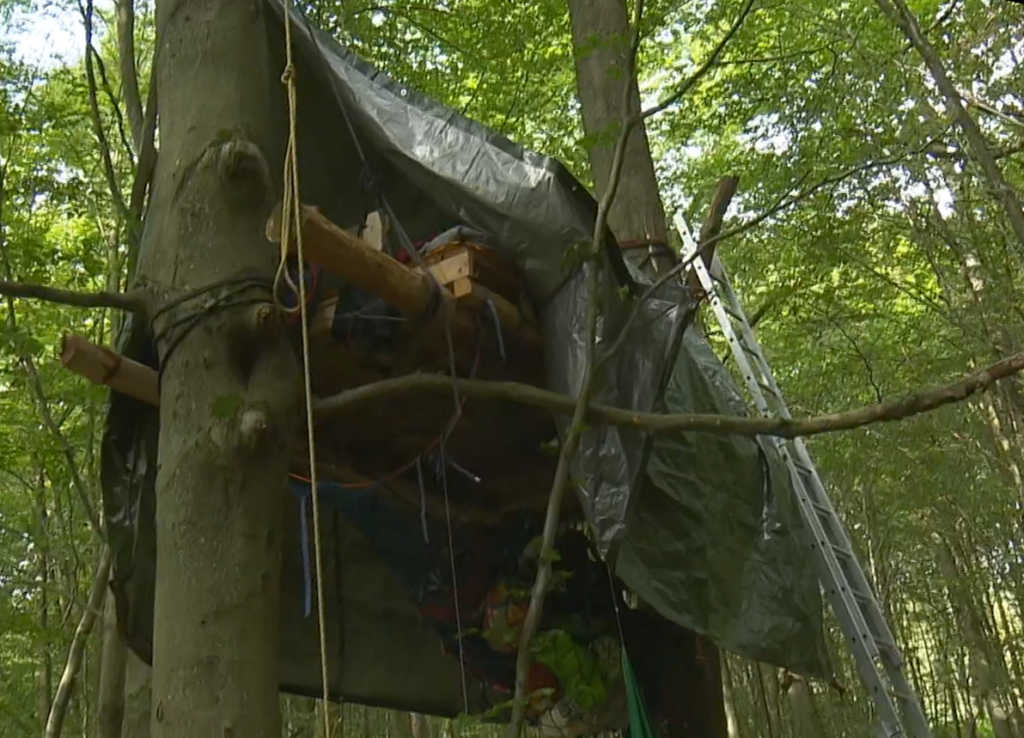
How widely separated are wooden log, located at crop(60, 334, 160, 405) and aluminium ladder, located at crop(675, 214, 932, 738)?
169 centimetres

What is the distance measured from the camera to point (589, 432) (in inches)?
102

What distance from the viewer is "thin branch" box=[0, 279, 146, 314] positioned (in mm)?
2125

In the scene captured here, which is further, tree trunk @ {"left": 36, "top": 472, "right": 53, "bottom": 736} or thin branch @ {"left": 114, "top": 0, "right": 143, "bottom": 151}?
tree trunk @ {"left": 36, "top": 472, "right": 53, "bottom": 736}

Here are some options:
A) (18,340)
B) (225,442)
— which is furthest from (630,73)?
(18,340)

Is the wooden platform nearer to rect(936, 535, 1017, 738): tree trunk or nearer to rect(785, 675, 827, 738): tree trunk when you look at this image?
rect(785, 675, 827, 738): tree trunk

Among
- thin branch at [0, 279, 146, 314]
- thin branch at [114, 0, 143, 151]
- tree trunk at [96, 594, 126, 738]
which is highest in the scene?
thin branch at [114, 0, 143, 151]

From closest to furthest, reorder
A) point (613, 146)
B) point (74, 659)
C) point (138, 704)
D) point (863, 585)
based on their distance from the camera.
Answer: point (138, 704)
point (863, 585)
point (613, 146)
point (74, 659)

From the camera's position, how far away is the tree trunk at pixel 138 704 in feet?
10.2

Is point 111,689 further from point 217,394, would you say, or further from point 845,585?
point 845,585

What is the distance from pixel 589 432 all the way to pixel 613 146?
1.42 metres

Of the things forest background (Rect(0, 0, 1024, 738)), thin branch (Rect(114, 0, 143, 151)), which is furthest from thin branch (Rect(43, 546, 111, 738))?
thin branch (Rect(114, 0, 143, 151))

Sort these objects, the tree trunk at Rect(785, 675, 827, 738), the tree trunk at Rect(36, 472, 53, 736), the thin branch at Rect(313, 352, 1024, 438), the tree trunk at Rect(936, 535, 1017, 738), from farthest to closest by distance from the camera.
Result: the tree trunk at Rect(936, 535, 1017, 738) < the tree trunk at Rect(785, 675, 827, 738) < the tree trunk at Rect(36, 472, 53, 736) < the thin branch at Rect(313, 352, 1024, 438)

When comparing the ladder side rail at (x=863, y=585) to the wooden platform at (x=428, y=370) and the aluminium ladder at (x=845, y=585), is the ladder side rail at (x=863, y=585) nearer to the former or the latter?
the aluminium ladder at (x=845, y=585)

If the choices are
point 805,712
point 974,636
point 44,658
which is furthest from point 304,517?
point 974,636
